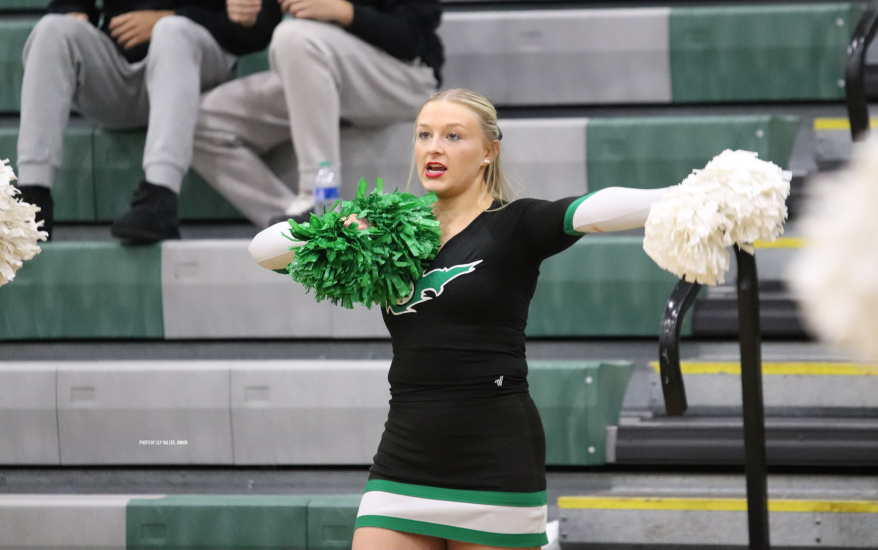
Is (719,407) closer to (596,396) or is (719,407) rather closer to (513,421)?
(596,396)

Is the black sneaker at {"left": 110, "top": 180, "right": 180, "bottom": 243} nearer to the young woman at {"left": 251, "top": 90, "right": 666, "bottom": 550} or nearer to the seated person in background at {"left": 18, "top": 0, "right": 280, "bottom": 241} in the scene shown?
the seated person in background at {"left": 18, "top": 0, "right": 280, "bottom": 241}

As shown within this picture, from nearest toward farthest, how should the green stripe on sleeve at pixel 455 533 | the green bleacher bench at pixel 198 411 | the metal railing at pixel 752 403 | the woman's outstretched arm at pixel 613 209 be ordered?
the woman's outstretched arm at pixel 613 209 < the green stripe on sleeve at pixel 455 533 < the metal railing at pixel 752 403 < the green bleacher bench at pixel 198 411

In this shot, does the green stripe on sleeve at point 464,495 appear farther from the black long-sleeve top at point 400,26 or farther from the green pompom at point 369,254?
the black long-sleeve top at point 400,26

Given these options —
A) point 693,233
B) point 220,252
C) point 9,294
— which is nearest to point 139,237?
point 220,252

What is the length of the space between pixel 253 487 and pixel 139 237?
0.82 metres

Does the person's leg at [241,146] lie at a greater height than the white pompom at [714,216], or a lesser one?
greater

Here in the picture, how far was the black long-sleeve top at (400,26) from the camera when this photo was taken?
3209mm

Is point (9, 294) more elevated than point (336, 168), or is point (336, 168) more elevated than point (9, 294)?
point (336, 168)

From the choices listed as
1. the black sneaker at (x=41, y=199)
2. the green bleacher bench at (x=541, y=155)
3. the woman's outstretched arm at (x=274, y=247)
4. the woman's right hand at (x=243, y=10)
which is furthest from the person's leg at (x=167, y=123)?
the woman's outstretched arm at (x=274, y=247)

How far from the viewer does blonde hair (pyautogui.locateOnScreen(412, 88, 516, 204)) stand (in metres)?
1.83

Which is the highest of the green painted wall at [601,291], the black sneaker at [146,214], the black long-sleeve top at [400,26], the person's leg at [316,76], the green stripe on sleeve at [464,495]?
the black long-sleeve top at [400,26]

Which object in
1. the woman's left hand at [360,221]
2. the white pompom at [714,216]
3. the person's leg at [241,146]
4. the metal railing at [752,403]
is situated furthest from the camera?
the person's leg at [241,146]

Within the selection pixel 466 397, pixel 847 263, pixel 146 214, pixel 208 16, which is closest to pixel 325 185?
pixel 146 214

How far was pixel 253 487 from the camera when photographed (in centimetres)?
298
